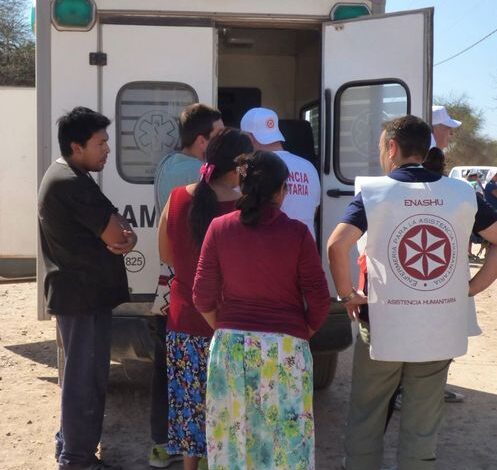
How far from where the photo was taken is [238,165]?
10.1ft

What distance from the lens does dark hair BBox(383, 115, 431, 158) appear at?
3.39 meters

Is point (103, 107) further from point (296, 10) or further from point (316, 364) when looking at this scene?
point (316, 364)

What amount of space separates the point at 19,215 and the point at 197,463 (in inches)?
236

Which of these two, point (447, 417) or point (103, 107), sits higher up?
point (103, 107)

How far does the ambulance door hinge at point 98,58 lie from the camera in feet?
14.7

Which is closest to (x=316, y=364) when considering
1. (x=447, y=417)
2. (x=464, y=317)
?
(x=447, y=417)

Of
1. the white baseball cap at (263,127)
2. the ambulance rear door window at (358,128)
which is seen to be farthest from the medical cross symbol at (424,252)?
the ambulance rear door window at (358,128)

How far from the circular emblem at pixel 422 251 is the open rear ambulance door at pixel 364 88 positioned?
4.23 feet

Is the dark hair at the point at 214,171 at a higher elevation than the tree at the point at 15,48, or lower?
lower

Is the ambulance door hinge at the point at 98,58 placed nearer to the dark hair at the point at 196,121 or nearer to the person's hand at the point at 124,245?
the dark hair at the point at 196,121

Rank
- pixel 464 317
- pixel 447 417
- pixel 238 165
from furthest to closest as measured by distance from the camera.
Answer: pixel 447 417
pixel 464 317
pixel 238 165

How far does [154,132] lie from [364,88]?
132cm

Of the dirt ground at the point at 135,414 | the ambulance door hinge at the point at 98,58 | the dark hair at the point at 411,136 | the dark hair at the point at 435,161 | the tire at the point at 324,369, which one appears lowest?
the dirt ground at the point at 135,414

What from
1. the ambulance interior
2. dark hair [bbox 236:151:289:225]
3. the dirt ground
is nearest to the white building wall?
the dirt ground
